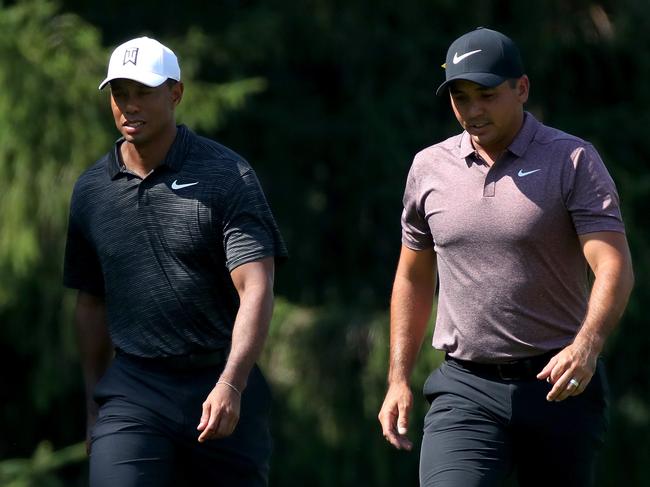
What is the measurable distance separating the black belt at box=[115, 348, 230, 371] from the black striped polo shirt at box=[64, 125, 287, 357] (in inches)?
0.9

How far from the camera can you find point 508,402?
5148mm

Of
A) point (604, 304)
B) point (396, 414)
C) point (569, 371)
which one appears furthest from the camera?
point (396, 414)

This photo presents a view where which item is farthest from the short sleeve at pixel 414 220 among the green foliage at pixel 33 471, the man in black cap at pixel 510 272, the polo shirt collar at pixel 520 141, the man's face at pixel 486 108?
the green foliage at pixel 33 471

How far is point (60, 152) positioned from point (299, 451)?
328 centimetres

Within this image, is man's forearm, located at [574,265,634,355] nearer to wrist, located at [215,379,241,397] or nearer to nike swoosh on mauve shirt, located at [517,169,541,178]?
nike swoosh on mauve shirt, located at [517,169,541,178]

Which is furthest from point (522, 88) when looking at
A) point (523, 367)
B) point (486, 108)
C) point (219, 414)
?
point (219, 414)

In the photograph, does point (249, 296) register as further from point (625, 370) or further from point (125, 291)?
point (625, 370)

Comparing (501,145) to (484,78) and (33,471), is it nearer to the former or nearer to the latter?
(484,78)

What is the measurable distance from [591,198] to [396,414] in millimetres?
962

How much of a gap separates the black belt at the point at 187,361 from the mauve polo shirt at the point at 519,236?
78 cm

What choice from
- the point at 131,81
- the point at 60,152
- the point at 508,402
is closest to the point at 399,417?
the point at 508,402

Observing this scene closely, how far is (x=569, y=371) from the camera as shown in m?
4.75

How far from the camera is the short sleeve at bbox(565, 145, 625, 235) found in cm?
499

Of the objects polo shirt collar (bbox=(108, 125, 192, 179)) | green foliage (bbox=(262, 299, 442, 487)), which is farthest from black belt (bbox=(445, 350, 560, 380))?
green foliage (bbox=(262, 299, 442, 487))
